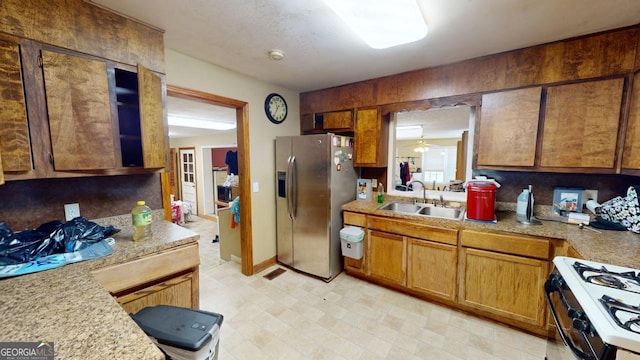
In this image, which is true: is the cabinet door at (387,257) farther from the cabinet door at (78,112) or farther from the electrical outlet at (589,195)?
the cabinet door at (78,112)

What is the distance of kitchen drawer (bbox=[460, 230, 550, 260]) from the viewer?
1.79 meters

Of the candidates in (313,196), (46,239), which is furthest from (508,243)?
(46,239)

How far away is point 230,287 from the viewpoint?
8.66 ft

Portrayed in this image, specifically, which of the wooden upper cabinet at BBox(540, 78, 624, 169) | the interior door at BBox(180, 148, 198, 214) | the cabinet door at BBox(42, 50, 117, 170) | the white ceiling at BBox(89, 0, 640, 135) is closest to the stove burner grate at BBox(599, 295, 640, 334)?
the wooden upper cabinet at BBox(540, 78, 624, 169)

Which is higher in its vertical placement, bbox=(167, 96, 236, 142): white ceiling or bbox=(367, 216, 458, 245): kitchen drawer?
bbox=(167, 96, 236, 142): white ceiling

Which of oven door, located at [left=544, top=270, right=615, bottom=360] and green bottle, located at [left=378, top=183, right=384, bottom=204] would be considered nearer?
oven door, located at [left=544, top=270, right=615, bottom=360]

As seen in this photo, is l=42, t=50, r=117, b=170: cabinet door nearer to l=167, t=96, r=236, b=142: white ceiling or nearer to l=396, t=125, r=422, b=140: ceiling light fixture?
l=167, t=96, r=236, b=142: white ceiling

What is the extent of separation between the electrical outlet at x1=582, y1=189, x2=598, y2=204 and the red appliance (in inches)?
30.1

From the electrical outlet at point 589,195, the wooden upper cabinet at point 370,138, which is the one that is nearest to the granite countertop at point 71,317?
the wooden upper cabinet at point 370,138

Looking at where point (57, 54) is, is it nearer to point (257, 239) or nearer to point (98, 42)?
point (98, 42)

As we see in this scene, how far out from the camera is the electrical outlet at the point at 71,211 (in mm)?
1598

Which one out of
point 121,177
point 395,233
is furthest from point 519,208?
point 121,177

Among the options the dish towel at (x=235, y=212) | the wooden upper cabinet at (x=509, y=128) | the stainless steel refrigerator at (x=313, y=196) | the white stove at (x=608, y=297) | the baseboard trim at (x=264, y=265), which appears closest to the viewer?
the white stove at (x=608, y=297)

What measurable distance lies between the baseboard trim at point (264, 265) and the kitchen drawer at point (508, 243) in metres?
2.22
